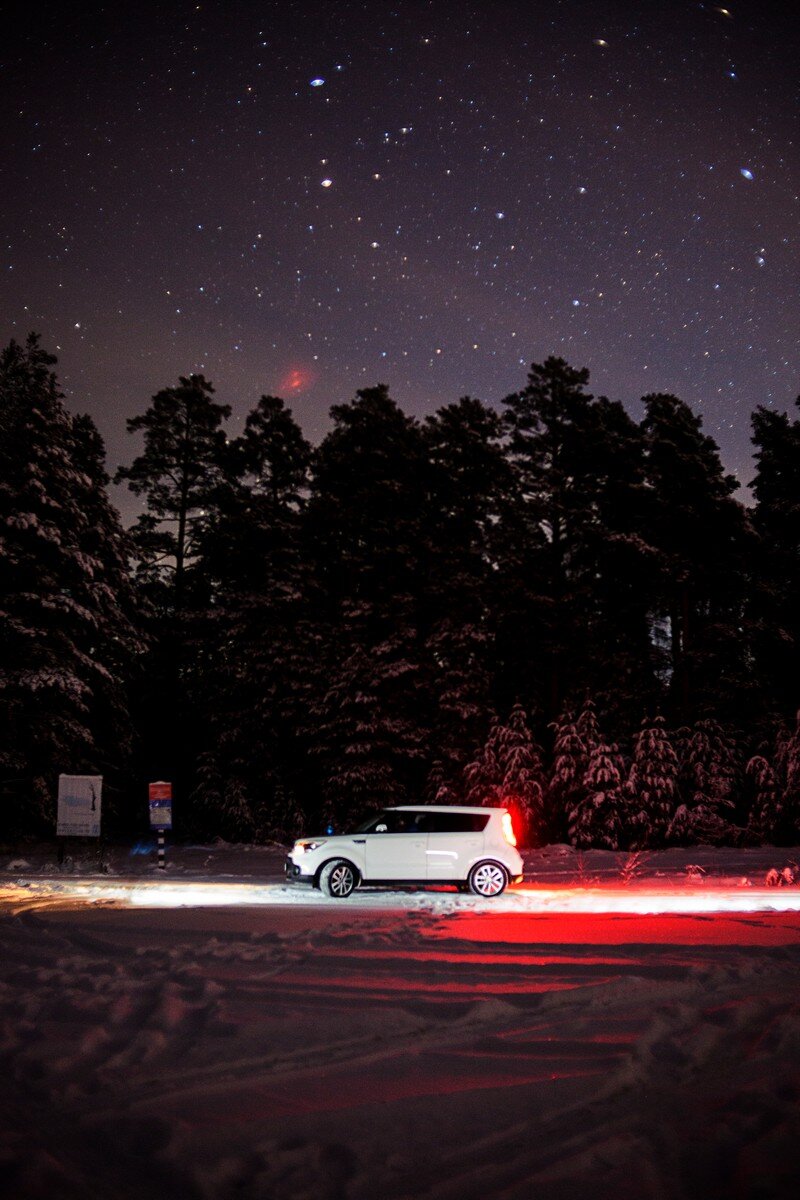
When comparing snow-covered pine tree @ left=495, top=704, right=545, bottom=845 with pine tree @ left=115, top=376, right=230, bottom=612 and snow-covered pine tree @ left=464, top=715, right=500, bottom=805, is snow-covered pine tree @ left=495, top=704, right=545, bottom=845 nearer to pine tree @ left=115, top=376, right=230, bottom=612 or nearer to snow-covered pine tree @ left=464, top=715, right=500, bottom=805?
snow-covered pine tree @ left=464, top=715, right=500, bottom=805

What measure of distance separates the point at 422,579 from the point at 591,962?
2524 cm

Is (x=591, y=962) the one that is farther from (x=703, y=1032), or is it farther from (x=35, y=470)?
(x=35, y=470)

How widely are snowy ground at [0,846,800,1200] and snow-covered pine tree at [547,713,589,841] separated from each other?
15.1 m

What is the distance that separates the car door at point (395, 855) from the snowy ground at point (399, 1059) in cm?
385

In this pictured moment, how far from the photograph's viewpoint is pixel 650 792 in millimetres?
26078

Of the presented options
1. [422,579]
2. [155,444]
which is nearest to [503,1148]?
[422,579]

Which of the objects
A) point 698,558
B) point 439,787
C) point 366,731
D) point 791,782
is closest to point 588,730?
point 439,787

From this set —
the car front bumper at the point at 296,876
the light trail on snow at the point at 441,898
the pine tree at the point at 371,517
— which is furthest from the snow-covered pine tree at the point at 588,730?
the car front bumper at the point at 296,876

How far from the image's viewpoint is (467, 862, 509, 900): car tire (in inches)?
611

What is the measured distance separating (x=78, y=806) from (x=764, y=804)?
768 inches

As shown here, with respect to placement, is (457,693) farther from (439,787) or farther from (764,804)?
(764,804)

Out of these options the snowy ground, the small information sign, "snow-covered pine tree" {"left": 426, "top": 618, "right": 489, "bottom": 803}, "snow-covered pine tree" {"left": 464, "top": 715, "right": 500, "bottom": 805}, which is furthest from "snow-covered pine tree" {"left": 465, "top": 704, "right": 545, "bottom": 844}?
the snowy ground

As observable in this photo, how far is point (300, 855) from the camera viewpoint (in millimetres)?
15602

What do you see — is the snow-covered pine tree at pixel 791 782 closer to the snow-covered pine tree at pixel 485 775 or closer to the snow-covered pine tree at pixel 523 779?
the snow-covered pine tree at pixel 523 779
